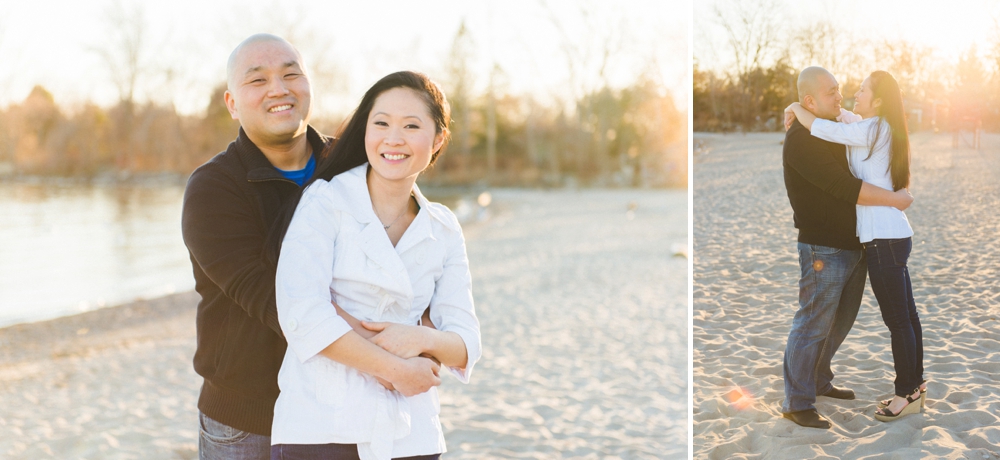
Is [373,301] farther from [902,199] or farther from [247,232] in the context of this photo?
[902,199]

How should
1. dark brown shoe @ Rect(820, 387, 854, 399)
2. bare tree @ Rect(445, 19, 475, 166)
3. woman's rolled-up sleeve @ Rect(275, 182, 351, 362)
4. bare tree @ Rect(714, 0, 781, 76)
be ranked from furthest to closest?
bare tree @ Rect(445, 19, 475, 166) < bare tree @ Rect(714, 0, 781, 76) < dark brown shoe @ Rect(820, 387, 854, 399) < woman's rolled-up sleeve @ Rect(275, 182, 351, 362)

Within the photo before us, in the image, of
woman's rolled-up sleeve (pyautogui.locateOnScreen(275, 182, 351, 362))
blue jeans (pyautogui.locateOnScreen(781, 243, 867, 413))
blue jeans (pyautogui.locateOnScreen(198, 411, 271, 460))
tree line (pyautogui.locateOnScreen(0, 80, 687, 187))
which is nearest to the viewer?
woman's rolled-up sleeve (pyautogui.locateOnScreen(275, 182, 351, 362))

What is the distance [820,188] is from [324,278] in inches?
85.5

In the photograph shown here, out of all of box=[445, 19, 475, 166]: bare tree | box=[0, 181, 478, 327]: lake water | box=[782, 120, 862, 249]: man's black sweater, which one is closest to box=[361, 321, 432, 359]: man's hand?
box=[782, 120, 862, 249]: man's black sweater

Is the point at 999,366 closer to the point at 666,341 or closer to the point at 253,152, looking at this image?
the point at 253,152

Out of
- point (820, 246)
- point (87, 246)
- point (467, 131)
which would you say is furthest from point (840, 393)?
point (467, 131)

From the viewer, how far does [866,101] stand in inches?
106

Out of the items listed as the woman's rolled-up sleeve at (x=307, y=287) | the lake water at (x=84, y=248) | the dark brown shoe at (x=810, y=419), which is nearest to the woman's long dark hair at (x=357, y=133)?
the woman's rolled-up sleeve at (x=307, y=287)

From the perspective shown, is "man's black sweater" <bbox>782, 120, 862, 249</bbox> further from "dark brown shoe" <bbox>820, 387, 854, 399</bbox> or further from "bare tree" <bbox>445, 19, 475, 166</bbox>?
"bare tree" <bbox>445, 19, 475, 166</bbox>

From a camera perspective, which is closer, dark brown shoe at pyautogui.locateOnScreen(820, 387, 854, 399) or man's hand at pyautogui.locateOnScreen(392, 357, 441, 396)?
man's hand at pyautogui.locateOnScreen(392, 357, 441, 396)

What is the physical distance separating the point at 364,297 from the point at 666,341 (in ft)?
21.7

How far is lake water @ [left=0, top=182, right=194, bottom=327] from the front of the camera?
1526cm

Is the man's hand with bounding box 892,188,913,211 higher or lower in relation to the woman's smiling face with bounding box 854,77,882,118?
lower

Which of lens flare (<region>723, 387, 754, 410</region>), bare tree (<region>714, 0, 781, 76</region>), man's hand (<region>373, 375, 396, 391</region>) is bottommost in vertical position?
lens flare (<region>723, 387, 754, 410</region>)
